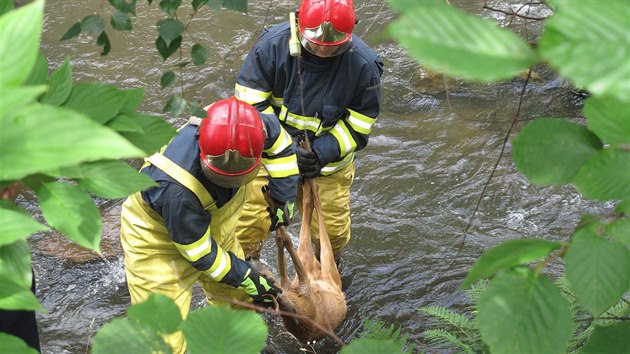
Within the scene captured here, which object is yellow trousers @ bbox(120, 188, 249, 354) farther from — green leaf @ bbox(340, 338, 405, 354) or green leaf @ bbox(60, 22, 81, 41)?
green leaf @ bbox(340, 338, 405, 354)

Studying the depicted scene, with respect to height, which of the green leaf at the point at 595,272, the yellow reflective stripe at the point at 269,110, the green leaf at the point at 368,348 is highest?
the green leaf at the point at 595,272

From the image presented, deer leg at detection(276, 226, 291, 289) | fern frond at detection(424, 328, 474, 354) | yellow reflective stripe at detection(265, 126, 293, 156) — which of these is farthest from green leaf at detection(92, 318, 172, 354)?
fern frond at detection(424, 328, 474, 354)

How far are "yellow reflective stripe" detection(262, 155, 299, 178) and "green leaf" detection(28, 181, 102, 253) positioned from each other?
2860 mm

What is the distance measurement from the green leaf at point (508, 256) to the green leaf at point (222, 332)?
1.15ft

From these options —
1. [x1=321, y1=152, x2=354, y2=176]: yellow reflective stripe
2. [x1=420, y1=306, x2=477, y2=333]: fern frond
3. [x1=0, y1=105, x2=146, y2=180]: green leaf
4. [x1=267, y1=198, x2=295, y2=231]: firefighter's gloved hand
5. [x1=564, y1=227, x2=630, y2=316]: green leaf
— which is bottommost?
[x1=420, y1=306, x2=477, y2=333]: fern frond

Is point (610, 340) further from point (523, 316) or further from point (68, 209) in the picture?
point (68, 209)

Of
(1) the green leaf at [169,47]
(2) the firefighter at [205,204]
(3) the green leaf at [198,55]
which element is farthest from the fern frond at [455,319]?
(1) the green leaf at [169,47]

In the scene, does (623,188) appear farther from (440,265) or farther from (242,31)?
(242,31)

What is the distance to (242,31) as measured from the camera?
781 centimetres

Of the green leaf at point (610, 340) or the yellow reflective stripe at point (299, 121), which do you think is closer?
the green leaf at point (610, 340)

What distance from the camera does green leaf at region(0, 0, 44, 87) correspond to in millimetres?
796

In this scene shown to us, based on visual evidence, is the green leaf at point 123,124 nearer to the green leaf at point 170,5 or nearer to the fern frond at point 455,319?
the green leaf at point 170,5

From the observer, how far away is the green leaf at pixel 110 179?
4.21ft

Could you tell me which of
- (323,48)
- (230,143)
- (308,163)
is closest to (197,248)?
(230,143)
